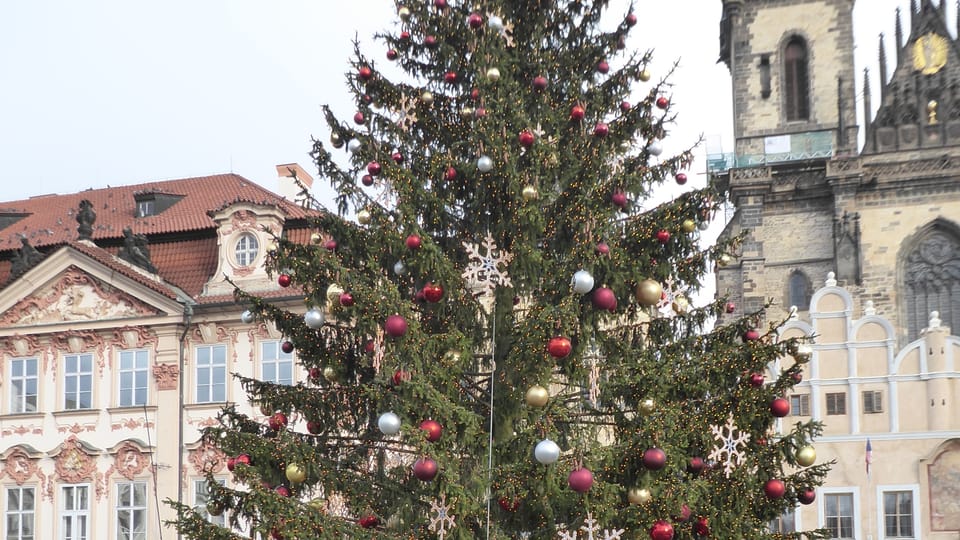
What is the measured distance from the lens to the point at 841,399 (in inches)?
1029

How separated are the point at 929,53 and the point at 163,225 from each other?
18.5m

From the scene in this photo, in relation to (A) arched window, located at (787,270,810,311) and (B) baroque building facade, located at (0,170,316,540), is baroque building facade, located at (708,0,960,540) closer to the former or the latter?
(A) arched window, located at (787,270,810,311)

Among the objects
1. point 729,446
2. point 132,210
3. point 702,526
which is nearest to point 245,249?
point 132,210

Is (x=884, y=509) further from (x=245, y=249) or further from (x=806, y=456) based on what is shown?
(x=806, y=456)

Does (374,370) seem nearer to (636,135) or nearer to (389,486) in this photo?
(389,486)

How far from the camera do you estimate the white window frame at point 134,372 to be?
23.3 meters

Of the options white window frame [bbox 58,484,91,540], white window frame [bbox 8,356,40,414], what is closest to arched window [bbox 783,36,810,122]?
white window frame [bbox 8,356,40,414]

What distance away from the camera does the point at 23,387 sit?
942 inches

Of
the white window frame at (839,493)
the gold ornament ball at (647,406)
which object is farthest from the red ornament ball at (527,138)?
the white window frame at (839,493)

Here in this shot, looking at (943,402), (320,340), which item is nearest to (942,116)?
(943,402)

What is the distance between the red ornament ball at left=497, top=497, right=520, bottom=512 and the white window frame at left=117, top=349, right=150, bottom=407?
44.6ft

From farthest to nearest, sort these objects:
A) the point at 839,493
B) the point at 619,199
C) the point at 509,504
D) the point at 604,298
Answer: the point at 839,493 → the point at 619,199 → the point at 509,504 → the point at 604,298

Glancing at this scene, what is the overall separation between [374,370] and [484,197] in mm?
1807

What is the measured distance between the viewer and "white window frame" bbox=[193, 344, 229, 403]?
75.7ft
